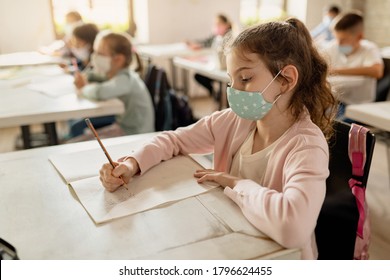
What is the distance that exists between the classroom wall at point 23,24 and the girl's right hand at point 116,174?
4.25 ft

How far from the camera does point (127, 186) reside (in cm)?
104

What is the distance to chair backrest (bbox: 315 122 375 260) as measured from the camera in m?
1.07

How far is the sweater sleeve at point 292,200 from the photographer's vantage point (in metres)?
0.79

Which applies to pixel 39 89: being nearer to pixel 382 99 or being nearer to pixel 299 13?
pixel 382 99

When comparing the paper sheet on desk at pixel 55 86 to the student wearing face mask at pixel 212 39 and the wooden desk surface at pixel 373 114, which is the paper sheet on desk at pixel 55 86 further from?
the student wearing face mask at pixel 212 39

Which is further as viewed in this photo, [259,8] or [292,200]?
[259,8]

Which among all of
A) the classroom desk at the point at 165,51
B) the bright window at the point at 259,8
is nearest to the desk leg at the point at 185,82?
the classroom desk at the point at 165,51

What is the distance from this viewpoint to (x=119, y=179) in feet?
3.37

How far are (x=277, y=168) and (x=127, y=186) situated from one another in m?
0.38

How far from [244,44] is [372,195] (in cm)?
189

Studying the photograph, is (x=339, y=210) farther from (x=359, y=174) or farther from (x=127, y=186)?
(x=127, y=186)

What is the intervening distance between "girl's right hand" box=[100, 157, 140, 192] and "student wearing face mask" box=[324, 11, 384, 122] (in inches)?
78.3

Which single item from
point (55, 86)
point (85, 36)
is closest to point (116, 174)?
point (55, 86)

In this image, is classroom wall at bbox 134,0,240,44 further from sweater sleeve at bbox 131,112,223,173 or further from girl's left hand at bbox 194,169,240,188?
girl's left hand at bbox 194,169,240,188
